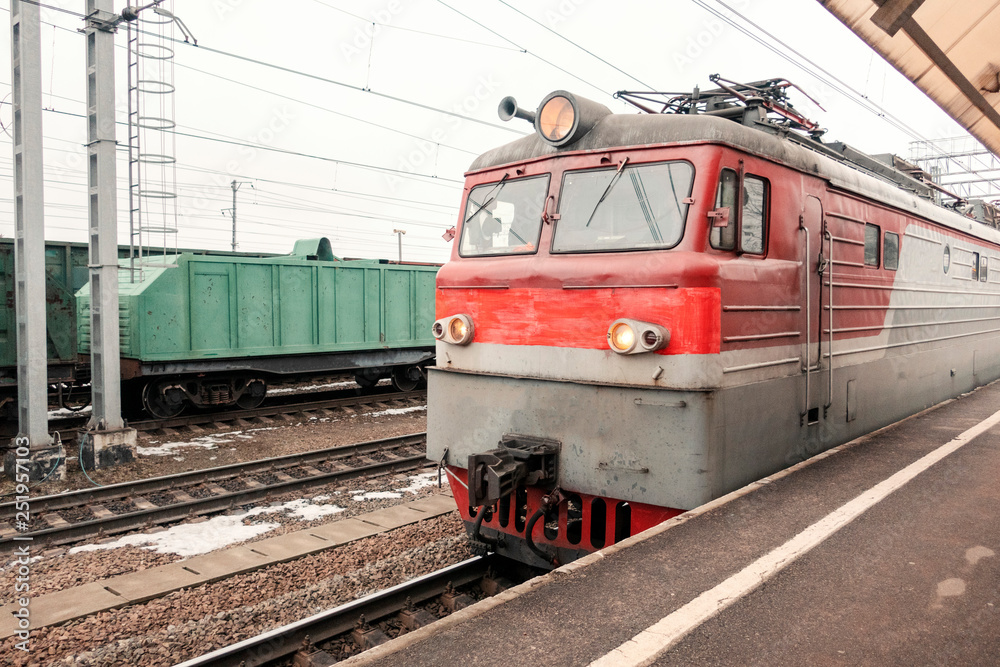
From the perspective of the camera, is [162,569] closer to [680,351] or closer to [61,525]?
[61,525]

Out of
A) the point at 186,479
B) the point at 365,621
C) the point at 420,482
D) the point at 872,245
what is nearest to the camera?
the point at 365,621

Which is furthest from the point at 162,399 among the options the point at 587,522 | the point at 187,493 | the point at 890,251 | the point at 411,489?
Result: the point at 890,251

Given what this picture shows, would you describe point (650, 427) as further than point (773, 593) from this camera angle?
Yes

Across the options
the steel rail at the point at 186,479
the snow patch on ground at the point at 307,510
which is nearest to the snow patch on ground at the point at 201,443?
the steel rail at the point at 186,479

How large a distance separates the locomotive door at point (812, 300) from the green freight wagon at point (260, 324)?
9.26m

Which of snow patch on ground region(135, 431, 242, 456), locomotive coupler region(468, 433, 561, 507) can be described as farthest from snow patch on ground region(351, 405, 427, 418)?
locomotive coupler region(468, 433, 561, 507)

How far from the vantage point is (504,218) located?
17.6 feet

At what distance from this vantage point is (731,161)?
4559mm

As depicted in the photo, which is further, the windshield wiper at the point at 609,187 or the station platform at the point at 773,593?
the windshield wiper at the point at 609,187

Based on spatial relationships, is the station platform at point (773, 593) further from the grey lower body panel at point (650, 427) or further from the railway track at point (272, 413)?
the railway track at point (272, 413)

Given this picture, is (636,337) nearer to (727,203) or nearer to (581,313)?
(581,313)

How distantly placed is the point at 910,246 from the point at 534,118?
177 inches

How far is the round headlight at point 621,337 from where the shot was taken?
4367mm

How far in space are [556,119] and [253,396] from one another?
32.7 ft
